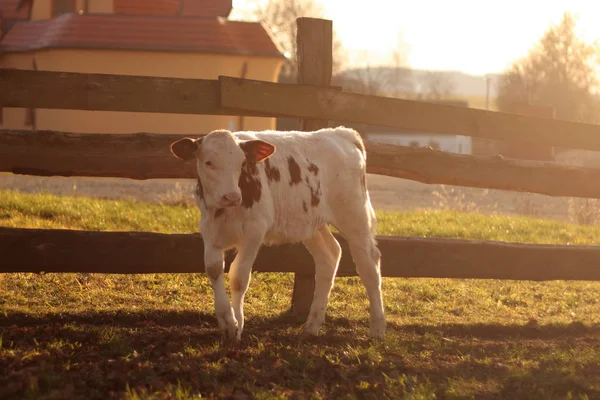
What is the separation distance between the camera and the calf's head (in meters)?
6.13

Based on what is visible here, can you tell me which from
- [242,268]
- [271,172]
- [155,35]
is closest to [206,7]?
[155,35]

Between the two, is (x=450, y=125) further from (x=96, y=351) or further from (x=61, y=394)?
(x=61, y=394)

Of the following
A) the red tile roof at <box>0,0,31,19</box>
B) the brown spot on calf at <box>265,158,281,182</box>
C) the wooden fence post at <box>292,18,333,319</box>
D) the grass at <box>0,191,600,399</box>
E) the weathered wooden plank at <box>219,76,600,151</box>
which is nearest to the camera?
the grass at <box>0,191,600,399</box>

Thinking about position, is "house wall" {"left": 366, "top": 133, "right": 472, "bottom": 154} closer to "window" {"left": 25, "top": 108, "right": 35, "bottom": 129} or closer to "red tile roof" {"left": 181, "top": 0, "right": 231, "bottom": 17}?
"red tile roof" {"left": 181, "top": 0, "right": 231, "bottom": 17}

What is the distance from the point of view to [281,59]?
34.9m

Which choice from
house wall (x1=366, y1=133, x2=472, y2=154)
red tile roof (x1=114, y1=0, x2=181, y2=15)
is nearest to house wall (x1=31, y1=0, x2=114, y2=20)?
red tile roof (x1=114, y1=0, x2=181, y2=15)

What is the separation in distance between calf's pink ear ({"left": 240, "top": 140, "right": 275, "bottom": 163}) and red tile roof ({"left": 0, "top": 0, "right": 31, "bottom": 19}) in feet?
120

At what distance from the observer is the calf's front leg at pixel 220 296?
6.31 m

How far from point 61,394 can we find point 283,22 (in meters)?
60.9

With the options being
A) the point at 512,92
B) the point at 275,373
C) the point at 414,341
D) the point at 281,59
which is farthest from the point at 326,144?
the point at 512,92

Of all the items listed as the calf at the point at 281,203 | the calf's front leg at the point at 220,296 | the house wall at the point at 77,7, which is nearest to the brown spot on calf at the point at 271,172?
the calf at the point at 281,203

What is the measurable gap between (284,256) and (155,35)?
1058 inches

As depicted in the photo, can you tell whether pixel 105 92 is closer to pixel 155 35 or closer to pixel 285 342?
pixel 285 342

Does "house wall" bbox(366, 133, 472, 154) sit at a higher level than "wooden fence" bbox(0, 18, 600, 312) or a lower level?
lower
